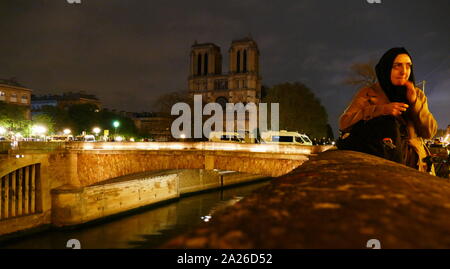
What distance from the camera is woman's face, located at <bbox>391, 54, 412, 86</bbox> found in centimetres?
460

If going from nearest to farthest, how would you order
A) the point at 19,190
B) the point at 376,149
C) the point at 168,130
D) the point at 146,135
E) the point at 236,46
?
the point at 376,149, the point at 19,190, the point at 168,130, the point at 146,135, the point at 236,46

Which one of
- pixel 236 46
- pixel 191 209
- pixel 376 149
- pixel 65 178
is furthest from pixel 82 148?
pixel 236 46

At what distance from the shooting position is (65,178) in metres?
23.1

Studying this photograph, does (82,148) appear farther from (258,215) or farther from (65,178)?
(258,215)

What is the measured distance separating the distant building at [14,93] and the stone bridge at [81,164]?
3954cm

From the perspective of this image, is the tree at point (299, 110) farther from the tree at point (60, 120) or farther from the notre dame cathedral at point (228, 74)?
the notre dame cathedral at point (228, 74)

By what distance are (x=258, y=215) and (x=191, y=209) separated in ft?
96.1

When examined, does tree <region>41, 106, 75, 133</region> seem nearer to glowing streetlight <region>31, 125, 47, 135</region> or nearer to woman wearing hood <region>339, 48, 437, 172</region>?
glowing streetlight <region>31, 125, 47, 135</region>

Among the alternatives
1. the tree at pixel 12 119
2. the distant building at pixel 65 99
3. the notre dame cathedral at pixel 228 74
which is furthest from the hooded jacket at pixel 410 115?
the distant building at pixel 65 99

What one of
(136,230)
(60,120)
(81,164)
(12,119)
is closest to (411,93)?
(136,230)

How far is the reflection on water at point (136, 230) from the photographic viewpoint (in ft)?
64.3

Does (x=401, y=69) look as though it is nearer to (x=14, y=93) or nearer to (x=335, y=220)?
(x=335, y=220)

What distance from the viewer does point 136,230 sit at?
22.8 m
